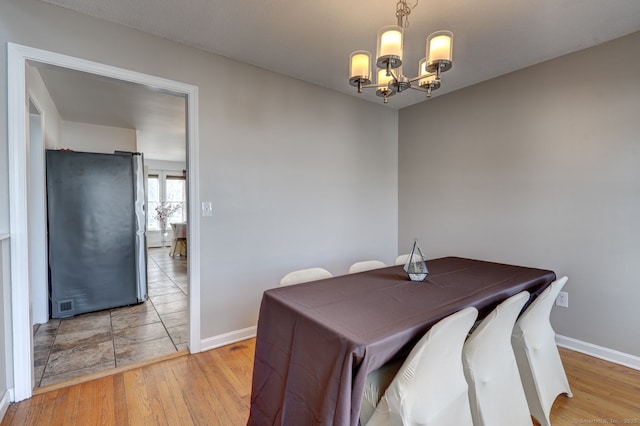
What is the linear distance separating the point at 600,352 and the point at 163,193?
8.70m

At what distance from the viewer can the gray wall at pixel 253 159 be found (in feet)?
6.47

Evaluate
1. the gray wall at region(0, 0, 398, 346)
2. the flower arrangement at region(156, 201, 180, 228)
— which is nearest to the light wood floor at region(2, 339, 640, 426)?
the gray wall at region(0, 0, 398, 346)

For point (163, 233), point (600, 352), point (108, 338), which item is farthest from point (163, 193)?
point (600, 352)

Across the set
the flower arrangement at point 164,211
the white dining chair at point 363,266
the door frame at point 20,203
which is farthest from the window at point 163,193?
the white dining chair at point 363,266

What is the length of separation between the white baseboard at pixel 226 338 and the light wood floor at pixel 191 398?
0.19 meters

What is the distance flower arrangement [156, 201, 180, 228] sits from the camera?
7.84 m

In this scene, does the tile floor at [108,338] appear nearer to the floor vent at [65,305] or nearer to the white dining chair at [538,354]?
the floor vent at [65,305]

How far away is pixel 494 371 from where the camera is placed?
56.5 inches

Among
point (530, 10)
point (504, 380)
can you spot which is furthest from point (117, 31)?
point (504, 380)

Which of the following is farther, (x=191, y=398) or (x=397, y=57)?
(x=191, y=398)

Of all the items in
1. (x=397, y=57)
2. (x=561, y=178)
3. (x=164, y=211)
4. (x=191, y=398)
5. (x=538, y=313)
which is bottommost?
(x=191, y=398)

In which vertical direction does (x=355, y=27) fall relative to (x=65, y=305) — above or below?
above

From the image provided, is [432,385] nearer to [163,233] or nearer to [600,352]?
[600,352]

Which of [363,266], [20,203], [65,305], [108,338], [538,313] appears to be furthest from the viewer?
[65,305]
